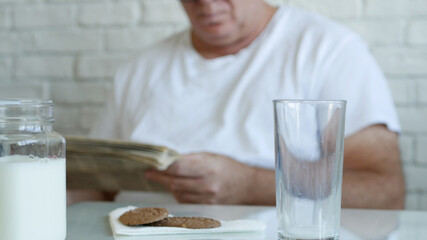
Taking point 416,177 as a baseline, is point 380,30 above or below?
above

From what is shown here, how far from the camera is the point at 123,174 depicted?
1046mm

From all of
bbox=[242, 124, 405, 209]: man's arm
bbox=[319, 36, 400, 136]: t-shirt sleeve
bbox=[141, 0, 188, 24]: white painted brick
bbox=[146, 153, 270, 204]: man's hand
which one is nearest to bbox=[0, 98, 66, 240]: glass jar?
bbox=[146, 153, 270, 204]: man's hand

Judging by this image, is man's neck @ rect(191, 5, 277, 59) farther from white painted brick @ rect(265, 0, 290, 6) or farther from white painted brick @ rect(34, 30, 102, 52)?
white painted brick @ rect(34, 30, 102, 52)

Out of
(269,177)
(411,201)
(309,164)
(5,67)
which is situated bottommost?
(411,201)

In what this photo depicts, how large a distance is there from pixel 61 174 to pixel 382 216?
16.3 inches

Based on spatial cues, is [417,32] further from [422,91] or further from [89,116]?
[89,116]

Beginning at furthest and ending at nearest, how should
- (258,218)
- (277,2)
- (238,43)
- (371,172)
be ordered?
(277,2) < (238,43) < (371,172) < (258,218)

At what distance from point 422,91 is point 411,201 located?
Answer: 291 millimetres

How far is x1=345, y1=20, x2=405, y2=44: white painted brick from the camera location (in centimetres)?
146

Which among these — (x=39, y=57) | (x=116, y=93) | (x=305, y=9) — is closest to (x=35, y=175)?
(x=116, y=93)

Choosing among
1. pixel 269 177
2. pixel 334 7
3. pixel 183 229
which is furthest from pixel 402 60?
pixel 183 229

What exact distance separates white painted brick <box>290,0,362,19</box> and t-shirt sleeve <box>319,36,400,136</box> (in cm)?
20

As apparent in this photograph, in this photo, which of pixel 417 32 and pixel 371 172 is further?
pixel 417 32

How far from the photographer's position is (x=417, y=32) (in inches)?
56.8
